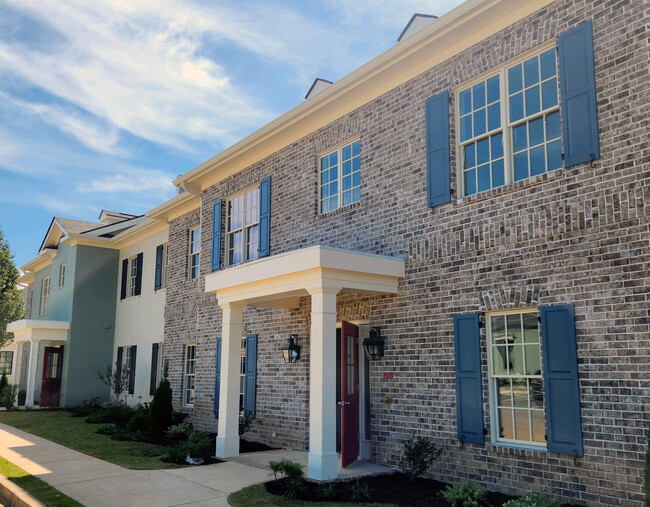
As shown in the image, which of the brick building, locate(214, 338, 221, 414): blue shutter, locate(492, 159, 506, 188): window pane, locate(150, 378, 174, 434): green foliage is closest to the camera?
the brick building

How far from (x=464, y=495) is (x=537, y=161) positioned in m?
4.31

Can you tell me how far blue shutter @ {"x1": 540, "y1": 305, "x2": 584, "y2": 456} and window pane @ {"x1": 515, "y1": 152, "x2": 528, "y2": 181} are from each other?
186 centimetres

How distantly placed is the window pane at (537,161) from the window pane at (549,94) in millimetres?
555

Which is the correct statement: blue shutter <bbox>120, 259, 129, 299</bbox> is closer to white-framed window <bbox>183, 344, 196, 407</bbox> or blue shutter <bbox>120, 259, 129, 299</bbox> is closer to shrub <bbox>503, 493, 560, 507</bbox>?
white-framed window <bbox>183, 344, 196, 407</bbox>

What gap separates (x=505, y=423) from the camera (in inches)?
309

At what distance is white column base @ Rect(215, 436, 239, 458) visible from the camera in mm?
10867

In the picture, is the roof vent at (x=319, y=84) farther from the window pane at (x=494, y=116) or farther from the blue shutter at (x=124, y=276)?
the blue shutter at (x=124, y=276)

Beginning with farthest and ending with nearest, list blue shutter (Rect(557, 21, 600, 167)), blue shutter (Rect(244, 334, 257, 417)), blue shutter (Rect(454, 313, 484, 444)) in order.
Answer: blue shutter (Rect(244, 334, 257, 417)) → blue shutter (Rect(454, 313, 484, 444)) → blue shutter (Rect(557, 21, 600, 167))

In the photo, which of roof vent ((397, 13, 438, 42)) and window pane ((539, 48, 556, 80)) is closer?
window pane ((539, 48, 556, 80))

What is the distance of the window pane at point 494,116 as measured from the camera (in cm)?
847

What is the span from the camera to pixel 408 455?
838 centimetres

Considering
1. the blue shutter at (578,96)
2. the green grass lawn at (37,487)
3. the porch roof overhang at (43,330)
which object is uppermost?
the blue shutter at (578,96)

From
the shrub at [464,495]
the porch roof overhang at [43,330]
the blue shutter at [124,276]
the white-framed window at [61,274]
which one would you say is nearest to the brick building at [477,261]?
the shrub at [464,495]

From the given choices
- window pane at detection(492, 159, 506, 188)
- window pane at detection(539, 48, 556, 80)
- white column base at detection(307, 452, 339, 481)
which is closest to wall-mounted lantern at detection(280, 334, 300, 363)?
white column base at detection(307, 452, 339, 481)
